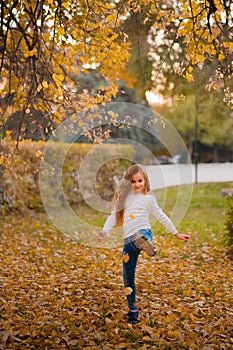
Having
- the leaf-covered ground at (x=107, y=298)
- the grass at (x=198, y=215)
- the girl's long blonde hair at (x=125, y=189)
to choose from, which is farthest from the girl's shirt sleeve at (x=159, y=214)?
the grass at (x=198, y=215)

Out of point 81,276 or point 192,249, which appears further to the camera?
point 192,249

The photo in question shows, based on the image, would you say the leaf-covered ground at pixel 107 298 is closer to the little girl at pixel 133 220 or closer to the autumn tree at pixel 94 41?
the little girl at pixel 133 220

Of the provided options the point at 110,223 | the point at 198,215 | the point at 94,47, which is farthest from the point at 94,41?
the point at 198,215

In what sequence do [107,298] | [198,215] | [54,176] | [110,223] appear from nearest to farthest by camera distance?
[110,223], [107,298], [54,176], [198,215]

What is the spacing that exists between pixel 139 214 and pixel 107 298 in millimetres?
1275

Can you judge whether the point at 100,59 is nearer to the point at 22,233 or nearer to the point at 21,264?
the point at 21,264

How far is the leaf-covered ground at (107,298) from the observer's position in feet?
13.6

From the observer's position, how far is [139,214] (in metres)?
4.45

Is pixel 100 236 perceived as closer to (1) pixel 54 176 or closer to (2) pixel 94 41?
(2) pixel 94 41

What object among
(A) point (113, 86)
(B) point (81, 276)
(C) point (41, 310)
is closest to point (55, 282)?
(B) point (81, 276)

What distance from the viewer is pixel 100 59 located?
6.99 m

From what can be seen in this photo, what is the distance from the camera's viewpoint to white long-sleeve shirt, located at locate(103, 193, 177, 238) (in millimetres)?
4430

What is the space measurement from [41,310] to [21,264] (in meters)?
2.18

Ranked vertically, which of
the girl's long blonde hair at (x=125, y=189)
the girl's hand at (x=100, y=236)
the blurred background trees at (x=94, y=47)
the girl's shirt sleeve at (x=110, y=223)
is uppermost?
the blurred background trees at (x=94, y=47)
